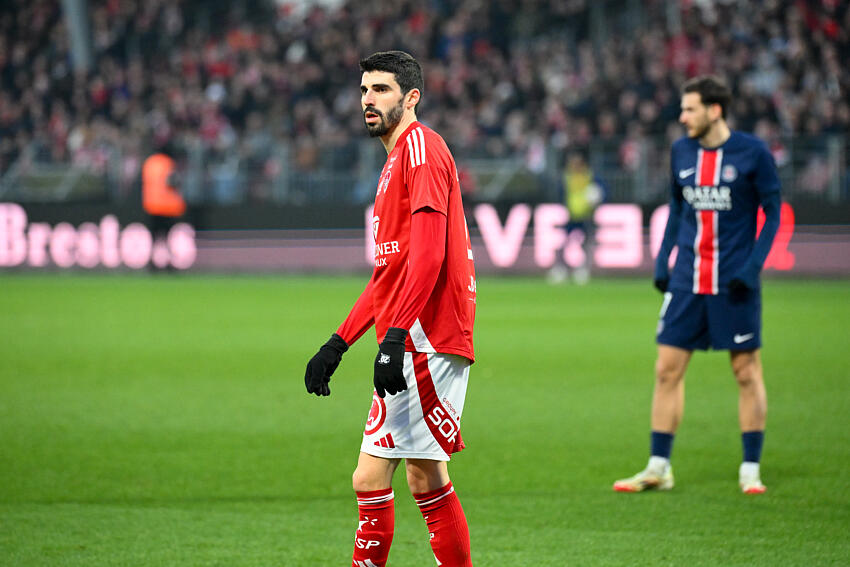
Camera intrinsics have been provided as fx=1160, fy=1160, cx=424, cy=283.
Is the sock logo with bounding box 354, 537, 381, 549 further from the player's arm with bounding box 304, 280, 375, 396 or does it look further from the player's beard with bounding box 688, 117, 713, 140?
the player's beard with bounding box 688, 117, 713, 140

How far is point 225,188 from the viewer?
24.7m

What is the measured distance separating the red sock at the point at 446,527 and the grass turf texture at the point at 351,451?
3.05 ft

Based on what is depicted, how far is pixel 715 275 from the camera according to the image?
246 inches

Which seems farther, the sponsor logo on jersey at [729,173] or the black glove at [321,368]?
the sponsor logo on jersey at [729,173]

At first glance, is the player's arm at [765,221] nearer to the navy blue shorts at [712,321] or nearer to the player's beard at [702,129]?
the navy blue shorts at [712,321]

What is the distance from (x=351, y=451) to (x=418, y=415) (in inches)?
138

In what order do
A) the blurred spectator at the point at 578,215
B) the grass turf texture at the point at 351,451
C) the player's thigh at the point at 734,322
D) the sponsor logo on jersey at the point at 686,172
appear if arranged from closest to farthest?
the grass turf texture at the point at 351,451 → the player's thigh at the point at 734,322 → the sponsor logo on jersey at the point at 686,172 → the blurred spectator at the point at 578,215

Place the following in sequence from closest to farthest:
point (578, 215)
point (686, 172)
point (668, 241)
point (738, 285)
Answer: point (738, 285)
point (686, 172)
point (668, 241)
point (578, 215)

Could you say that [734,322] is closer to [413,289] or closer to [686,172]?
[686,172]

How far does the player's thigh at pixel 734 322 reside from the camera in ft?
20.2

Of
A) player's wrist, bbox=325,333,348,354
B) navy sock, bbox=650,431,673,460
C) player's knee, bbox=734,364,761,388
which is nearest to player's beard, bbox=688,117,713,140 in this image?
player's knee, bbox=734,364,761,388

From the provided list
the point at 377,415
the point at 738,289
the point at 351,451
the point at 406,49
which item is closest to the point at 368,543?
the point at 377,415

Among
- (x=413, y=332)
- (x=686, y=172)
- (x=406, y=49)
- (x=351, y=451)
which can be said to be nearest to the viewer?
(x=413, y=332)

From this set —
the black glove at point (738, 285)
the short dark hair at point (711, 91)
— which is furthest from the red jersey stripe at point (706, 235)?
the short dark hair at point (711, 91)
